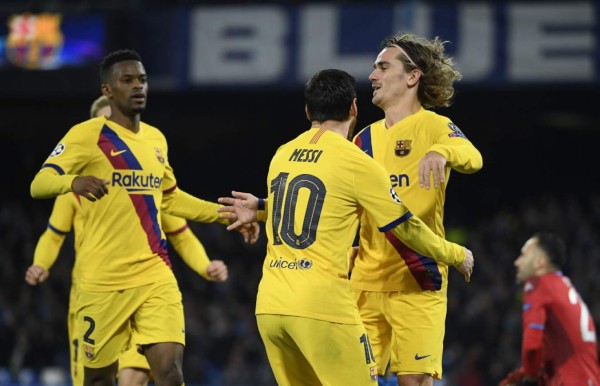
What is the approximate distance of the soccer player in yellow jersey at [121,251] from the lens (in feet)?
20.2

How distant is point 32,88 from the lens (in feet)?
49.1

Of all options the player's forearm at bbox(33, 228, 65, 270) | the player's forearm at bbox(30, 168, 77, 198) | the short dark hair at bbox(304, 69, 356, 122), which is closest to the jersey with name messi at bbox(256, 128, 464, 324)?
the short dark hair at bbox(304, 69, 356, 122)

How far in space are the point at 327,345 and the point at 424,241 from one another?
26.1 inches

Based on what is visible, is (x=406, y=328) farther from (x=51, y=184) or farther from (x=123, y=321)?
(x=51, y=184)

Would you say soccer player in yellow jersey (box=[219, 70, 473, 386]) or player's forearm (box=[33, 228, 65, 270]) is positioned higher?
soccer player in yellow jersey (box=[219, 70, 473, 386])


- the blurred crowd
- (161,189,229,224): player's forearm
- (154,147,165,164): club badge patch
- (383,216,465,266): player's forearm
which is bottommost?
the blurred crowd

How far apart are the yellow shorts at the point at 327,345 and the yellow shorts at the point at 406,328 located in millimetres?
543

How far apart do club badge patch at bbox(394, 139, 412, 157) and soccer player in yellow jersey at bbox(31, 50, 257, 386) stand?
157 cm

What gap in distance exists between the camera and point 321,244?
4836 millimetres

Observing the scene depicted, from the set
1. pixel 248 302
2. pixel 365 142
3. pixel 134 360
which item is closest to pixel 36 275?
pixel 134 360

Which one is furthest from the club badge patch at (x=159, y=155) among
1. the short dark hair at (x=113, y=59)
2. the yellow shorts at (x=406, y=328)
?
the yellow shorts at (x=406, y=328)

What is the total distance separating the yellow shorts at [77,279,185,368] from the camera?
243 inches

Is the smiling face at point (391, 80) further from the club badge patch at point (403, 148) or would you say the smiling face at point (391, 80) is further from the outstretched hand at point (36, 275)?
the outstretched hand at point (36, 275)

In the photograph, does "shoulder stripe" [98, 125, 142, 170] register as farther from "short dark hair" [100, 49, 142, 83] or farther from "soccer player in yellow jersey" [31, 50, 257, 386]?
"short dark hair" [100, 49, 142, 83]
